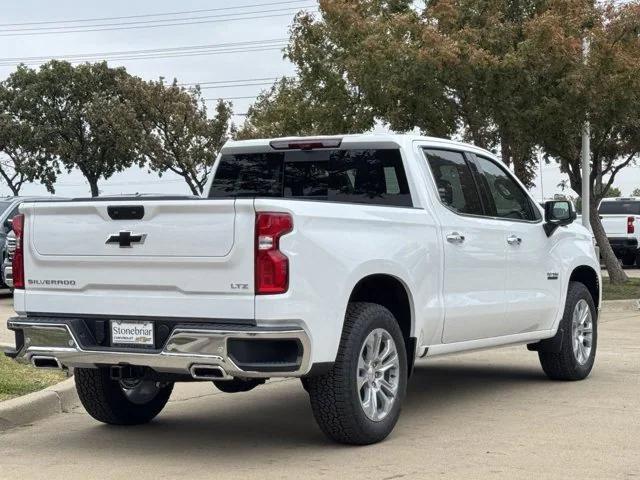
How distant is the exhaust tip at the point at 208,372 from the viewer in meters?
6.48

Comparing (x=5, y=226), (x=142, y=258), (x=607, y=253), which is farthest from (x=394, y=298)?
(x=607, y=253)

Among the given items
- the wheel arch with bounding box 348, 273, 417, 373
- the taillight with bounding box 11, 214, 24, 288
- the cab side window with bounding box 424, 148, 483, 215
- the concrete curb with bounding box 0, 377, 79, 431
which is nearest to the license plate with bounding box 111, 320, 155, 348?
the taillight with bounding box 11, 214, 24, 288

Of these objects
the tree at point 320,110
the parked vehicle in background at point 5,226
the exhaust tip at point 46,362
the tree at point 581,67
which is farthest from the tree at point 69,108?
the exhaust tip at point 46,362

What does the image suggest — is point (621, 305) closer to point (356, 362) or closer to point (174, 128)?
point (356, 362)

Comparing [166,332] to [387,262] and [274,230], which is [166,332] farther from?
[387,262]

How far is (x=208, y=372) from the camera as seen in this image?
257 inches

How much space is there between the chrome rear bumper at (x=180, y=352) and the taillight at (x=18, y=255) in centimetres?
36

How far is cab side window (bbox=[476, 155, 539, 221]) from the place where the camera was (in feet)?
29.5

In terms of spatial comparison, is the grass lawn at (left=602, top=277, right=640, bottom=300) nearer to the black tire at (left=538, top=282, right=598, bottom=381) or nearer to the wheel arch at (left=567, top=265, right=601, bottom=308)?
the wheel arch at (left=567, top=265, right=601, bottom=308)

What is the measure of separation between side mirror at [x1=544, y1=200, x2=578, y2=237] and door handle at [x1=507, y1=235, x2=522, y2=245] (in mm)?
559

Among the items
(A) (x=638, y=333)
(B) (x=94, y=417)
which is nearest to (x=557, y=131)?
(A) (x=638, y=333)

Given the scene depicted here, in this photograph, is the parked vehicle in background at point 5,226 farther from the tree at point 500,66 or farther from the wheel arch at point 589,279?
the wheel arch at point 589,279

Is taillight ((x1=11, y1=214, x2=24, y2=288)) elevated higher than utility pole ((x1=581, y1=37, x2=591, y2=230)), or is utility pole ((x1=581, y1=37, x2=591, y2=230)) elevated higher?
utility pole ((x1=581, y1=37, x2=591, y2=230))

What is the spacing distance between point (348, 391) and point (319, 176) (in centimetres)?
209
